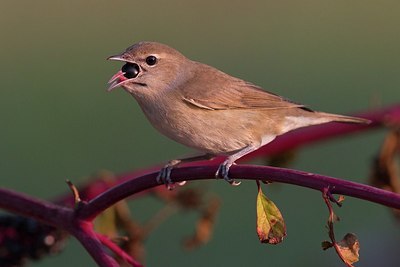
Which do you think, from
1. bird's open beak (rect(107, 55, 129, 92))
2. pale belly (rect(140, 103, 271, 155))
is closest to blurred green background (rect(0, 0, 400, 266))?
pale belly (rect(140, 103, 271, 155))

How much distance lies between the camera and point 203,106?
129 inches

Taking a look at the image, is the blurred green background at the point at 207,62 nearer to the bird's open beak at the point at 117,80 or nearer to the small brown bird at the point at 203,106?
the small brown bird at the point at 203,106

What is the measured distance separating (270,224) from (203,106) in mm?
1208

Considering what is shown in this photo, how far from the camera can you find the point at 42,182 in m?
7.36

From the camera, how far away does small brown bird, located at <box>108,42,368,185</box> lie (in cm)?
314

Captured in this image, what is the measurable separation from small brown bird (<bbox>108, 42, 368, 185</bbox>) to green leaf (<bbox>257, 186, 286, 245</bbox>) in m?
0.85

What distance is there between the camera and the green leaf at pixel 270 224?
83.3 inches

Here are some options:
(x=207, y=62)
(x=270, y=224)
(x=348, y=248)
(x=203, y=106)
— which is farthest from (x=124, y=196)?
(x=207, y=62)

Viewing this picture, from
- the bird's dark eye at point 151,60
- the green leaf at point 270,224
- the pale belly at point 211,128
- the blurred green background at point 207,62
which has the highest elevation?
the green leaf at point 270,224

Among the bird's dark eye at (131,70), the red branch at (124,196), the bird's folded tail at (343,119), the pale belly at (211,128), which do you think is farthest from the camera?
the bird's dark eye at (131,70)

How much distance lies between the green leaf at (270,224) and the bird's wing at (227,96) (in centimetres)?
119

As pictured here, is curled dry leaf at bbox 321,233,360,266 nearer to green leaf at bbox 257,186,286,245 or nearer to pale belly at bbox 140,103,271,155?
green leaf at bbox 257,186,286,245

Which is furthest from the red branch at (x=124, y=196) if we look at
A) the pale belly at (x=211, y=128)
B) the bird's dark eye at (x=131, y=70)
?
the bird's dark eye at (x=131, y=70)

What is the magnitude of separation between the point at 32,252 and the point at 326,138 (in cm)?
98
